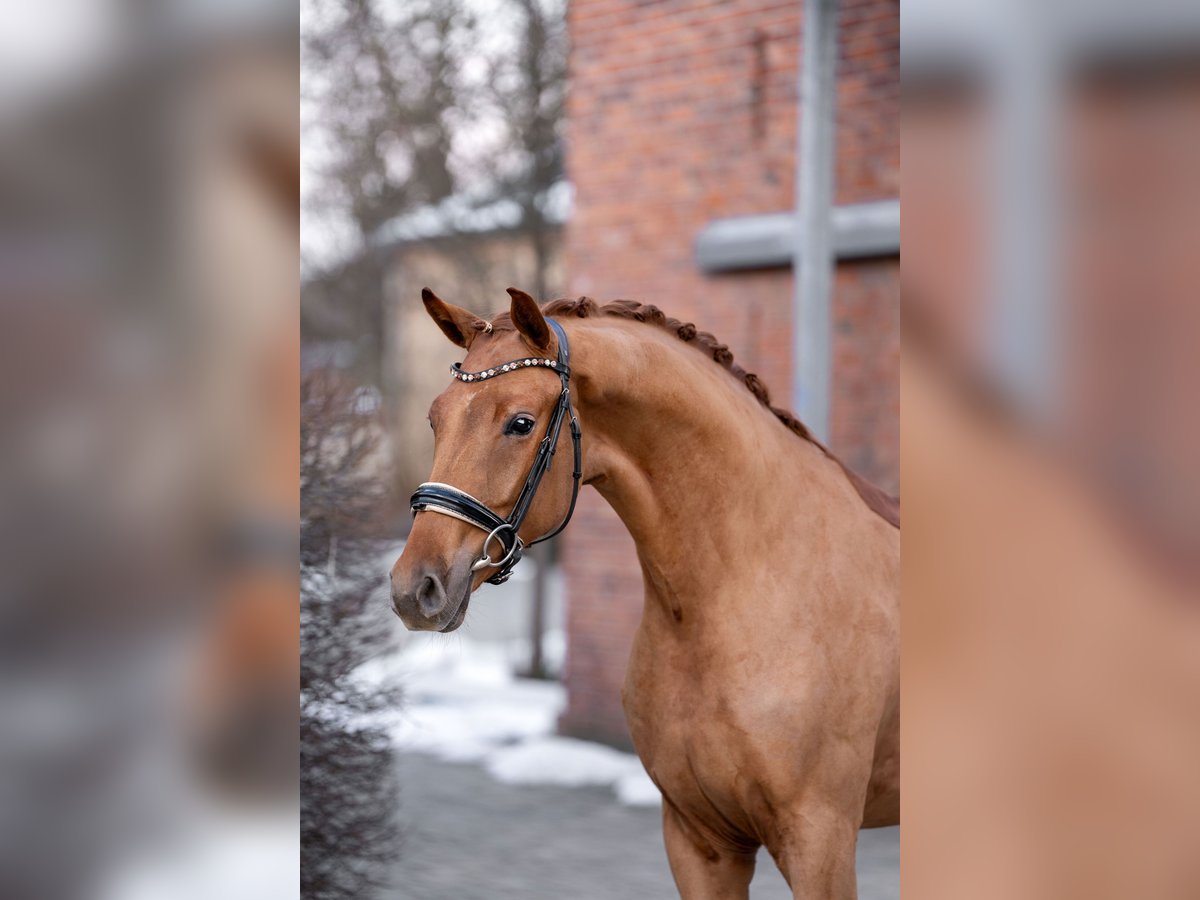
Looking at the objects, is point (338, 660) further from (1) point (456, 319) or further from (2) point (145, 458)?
(2) point (145, 458)

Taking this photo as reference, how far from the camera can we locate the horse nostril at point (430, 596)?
1.85m

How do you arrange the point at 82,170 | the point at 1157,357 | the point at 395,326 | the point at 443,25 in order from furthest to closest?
the point at 395,326
the point at 443,25
the point at 82,170
the point at 1157,357

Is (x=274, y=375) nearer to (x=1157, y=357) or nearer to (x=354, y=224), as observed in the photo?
(x=1157, y=357)

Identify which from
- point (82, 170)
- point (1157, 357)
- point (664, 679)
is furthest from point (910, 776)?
point (664, 679)

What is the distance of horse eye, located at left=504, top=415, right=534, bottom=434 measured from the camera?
196 cm

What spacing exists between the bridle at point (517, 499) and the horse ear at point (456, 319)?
0.15 meters

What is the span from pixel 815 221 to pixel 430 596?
373cm

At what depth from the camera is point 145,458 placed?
1.04m

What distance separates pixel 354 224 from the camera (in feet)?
30.4

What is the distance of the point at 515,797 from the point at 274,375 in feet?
17.5

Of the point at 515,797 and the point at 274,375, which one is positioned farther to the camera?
the point at 515,797

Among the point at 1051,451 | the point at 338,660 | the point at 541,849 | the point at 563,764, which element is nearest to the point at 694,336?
the point at 1051,451

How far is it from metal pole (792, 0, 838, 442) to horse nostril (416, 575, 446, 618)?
3376 millimetres

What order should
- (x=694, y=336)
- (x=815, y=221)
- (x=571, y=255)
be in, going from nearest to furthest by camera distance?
(x=694, y=336)
(x=815, y=221)
(x=571, y=255)
